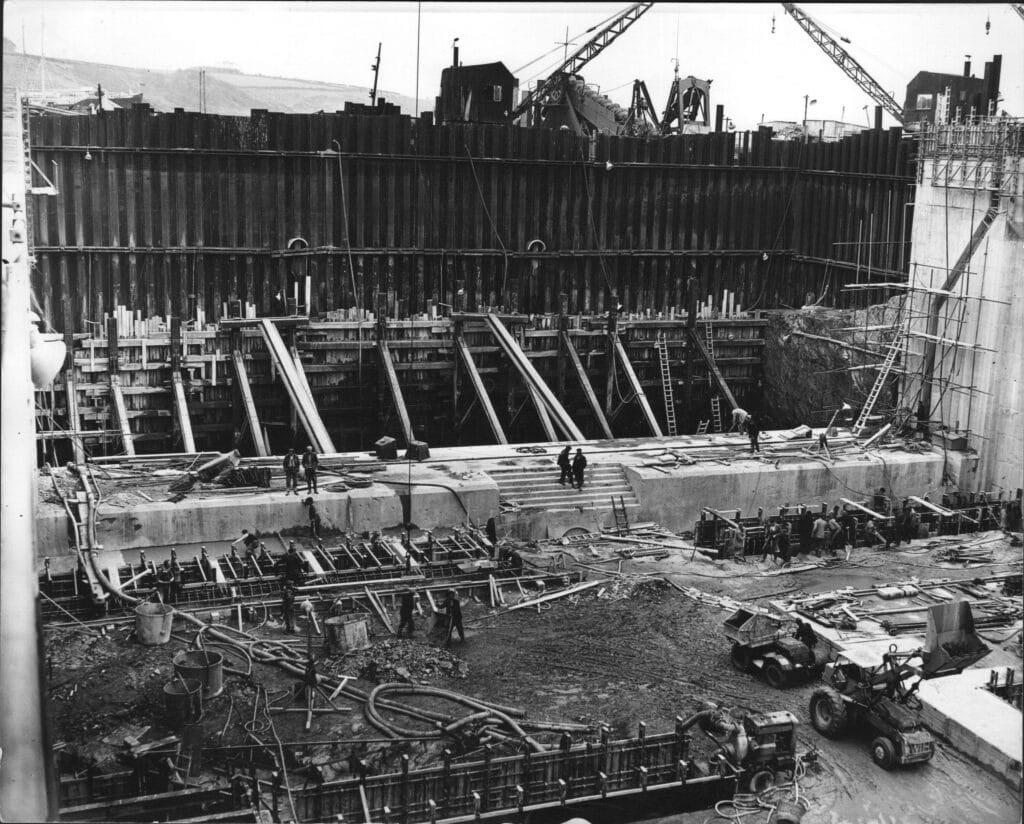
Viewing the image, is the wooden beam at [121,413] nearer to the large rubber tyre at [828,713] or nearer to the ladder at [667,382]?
the ladder at [667,382]

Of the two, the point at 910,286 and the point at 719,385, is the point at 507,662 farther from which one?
the point at 719,385

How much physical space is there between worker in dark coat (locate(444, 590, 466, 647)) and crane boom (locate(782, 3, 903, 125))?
143ft

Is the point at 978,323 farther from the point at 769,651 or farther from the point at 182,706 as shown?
the point at 182,706

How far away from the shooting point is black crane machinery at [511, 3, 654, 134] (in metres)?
45.8

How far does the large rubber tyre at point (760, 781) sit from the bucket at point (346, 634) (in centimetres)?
643

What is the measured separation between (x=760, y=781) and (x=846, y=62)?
48.4 m

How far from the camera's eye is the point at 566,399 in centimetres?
3553

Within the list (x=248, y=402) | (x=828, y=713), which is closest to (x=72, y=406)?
(x=248, y=402)

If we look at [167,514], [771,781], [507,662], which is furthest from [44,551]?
[771,781]

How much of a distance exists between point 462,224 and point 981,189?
1416 centimetres

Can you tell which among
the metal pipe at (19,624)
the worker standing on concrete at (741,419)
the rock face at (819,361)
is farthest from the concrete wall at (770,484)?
the metal pipe at (19,624)

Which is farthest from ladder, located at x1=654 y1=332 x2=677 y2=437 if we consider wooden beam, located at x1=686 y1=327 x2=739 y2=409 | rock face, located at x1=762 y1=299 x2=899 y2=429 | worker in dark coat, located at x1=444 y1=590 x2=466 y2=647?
worker in dark coat, located at x1=444 y1=590 x2=466 y2=647

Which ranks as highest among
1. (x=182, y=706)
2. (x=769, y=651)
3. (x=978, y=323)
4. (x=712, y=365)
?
(x=978, y=323)

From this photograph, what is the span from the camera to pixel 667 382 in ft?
117
